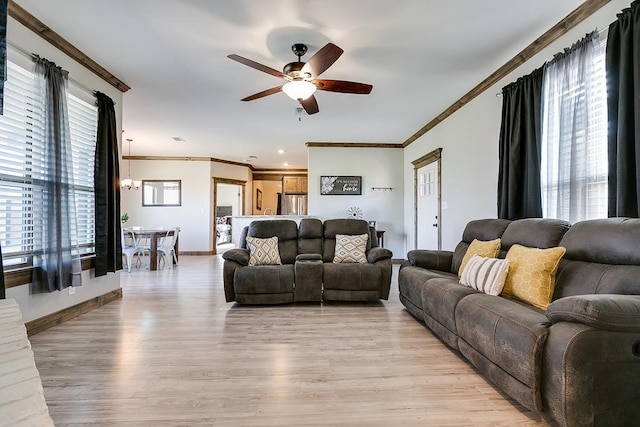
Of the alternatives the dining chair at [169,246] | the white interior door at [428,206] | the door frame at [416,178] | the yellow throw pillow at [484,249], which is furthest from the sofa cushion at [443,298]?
the dining chair at [169,246]

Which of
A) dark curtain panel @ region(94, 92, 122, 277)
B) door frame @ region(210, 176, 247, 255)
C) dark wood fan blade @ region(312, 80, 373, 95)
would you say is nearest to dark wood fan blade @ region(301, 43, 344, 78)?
dark wood fan blade @ region(312, 80, 373, 95)

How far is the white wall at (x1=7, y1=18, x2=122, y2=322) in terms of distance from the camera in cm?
267

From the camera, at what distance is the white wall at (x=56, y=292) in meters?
2.67

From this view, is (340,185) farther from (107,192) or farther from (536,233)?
(536,233)

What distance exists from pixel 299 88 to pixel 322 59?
421 millimetres

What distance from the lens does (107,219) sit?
3668 mm

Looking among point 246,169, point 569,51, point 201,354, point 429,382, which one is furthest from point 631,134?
point 246,169

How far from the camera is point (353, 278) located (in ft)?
12.2

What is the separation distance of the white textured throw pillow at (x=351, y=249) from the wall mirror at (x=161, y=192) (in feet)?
19.3

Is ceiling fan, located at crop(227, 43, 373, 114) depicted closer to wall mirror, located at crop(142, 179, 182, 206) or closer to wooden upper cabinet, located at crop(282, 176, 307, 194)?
wall mirror, located at crop(142, 179, 182, 206)

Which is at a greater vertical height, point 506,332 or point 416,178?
point 416,178

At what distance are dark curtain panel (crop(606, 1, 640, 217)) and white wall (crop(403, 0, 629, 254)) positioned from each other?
1.21ft

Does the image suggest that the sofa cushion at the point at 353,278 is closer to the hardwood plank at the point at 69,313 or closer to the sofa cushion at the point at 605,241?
the sofa cushion at the point at 605,241

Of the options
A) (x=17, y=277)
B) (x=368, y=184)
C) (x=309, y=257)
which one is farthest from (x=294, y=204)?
(x=17, y=277)
